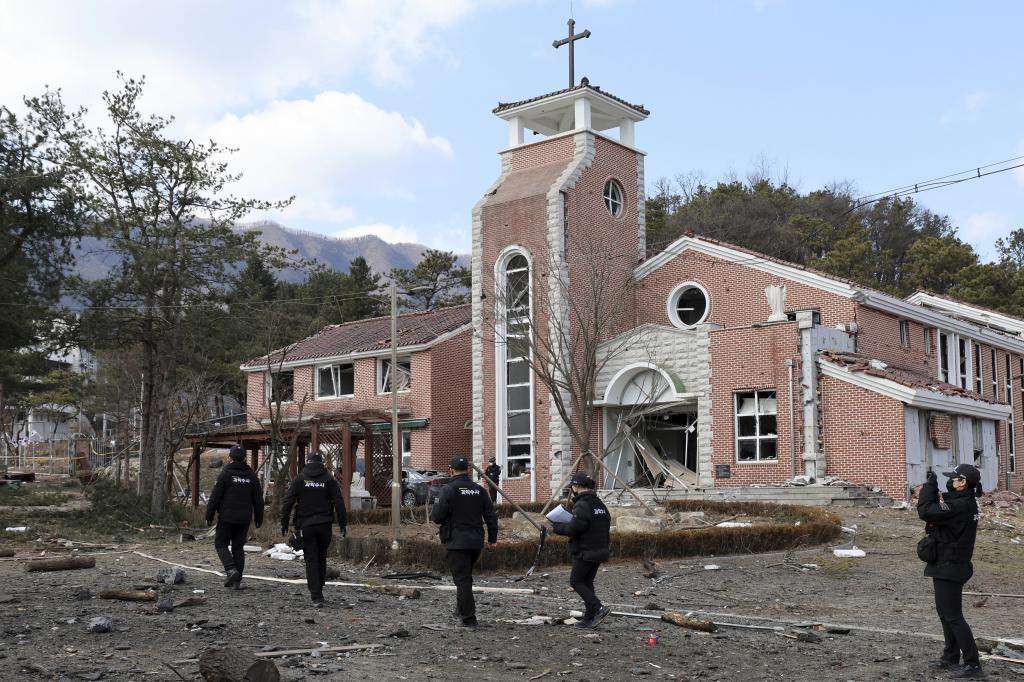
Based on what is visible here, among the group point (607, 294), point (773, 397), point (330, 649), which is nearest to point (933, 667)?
point (330, 649)

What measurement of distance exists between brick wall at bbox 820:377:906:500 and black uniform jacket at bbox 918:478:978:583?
17319 mm

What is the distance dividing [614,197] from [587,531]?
77.7ft

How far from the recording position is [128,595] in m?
12.1

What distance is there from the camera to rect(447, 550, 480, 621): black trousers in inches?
440

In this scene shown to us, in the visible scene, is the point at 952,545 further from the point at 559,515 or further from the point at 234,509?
the point at 234,509

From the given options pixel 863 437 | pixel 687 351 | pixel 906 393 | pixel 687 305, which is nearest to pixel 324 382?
pixel 687 305

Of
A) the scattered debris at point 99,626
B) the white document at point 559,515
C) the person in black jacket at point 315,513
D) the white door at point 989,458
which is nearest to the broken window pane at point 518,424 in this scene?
the white door at point 989,458

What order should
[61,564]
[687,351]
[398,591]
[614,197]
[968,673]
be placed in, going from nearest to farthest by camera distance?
[968,673] → [398,591] → [61,564] → [687,351] → [614,197]

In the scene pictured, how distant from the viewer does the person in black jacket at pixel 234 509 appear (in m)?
13.5

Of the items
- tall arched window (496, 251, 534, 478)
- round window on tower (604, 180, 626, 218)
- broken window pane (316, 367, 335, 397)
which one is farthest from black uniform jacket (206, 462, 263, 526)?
broken window pane (316, 367, 335, 397)

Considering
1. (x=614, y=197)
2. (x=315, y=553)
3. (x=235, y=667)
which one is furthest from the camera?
(x=614, y=197)

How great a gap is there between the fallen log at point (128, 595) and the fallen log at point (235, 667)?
14.7ft

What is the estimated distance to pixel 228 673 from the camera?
773 centimetres

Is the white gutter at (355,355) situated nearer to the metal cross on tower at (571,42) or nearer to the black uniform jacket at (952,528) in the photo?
the metal cross on tower at (571,42)
